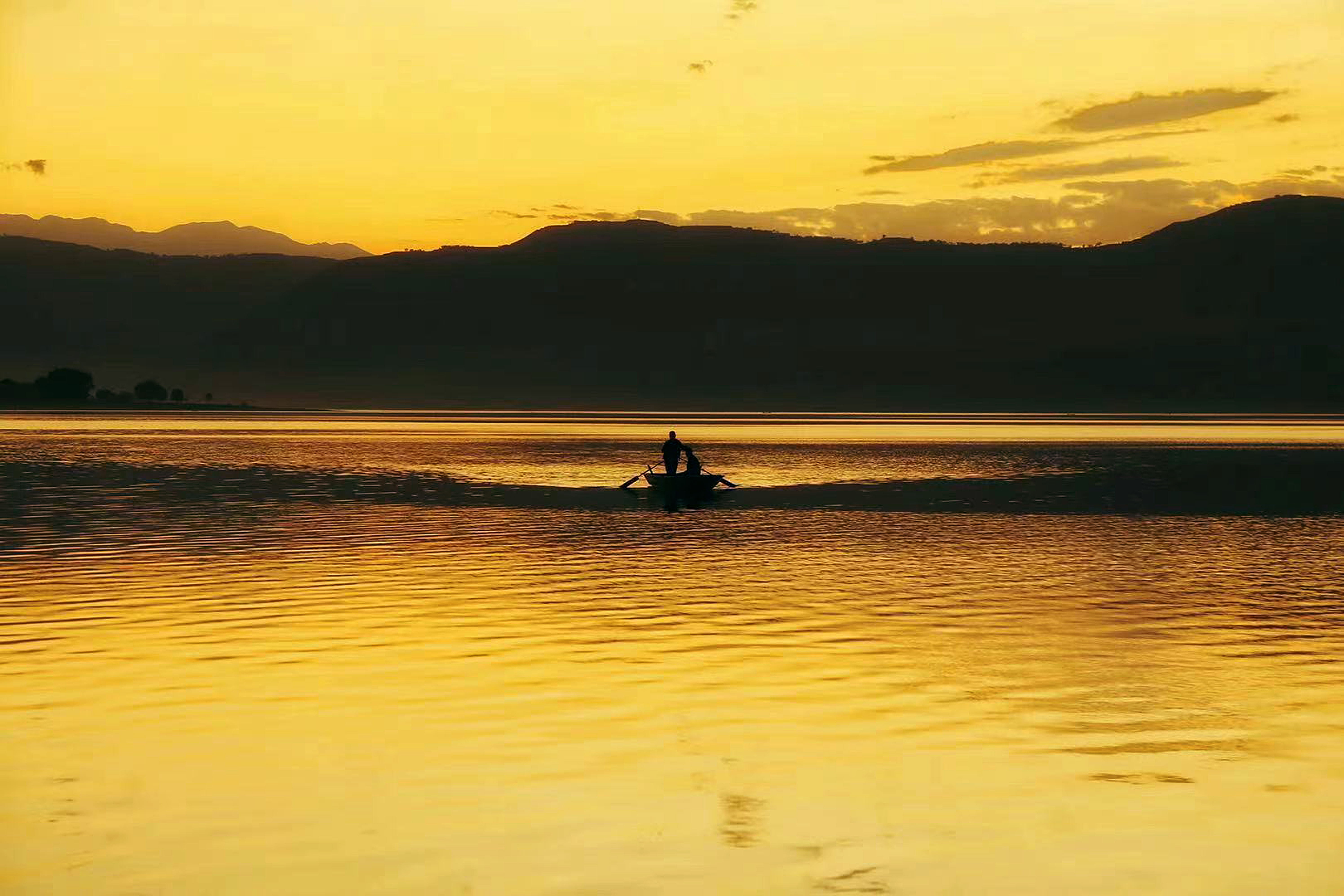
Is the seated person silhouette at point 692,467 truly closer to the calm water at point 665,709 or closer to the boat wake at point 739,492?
the boat wake at point 739,492

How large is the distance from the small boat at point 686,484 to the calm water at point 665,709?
13207 mm

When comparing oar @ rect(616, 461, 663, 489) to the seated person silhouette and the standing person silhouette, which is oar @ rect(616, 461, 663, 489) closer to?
the standing person silhouette

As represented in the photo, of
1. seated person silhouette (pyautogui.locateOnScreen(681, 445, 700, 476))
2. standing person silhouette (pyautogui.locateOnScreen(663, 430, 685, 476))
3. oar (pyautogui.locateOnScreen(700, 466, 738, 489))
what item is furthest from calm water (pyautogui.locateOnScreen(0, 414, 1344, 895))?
standing person silhouette (pyautogui.locateOnScreen(663, 430, 685, 476))

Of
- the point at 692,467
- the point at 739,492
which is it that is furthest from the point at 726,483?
the point at 692,467

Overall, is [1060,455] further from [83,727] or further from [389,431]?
[83,727]

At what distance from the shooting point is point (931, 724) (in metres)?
17.8

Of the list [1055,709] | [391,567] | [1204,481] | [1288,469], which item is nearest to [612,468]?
[1204,481]

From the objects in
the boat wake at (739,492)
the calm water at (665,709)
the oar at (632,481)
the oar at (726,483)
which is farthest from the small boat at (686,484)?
the calm water at (665,709)

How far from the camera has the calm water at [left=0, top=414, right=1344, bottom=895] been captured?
1262 centimetres

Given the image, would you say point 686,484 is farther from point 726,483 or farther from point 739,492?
point 739,492

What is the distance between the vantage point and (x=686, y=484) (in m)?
59.9

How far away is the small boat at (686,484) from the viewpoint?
196 ft

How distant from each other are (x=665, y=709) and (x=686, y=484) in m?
41.3

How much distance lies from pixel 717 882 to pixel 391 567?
2325 cm
